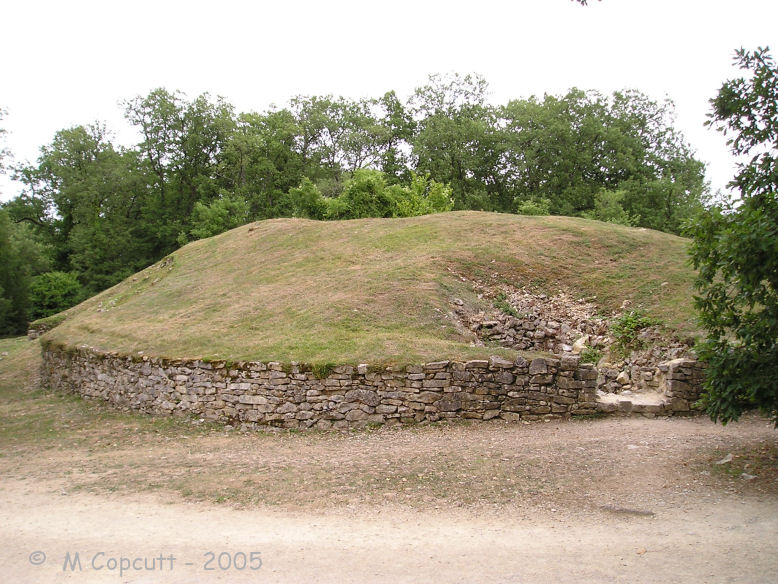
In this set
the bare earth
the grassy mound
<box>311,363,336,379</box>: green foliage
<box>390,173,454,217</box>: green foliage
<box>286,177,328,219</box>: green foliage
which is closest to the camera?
the bare earth

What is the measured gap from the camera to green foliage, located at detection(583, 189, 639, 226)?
29.8 metres

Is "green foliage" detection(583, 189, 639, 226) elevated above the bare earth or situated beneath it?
elevated above

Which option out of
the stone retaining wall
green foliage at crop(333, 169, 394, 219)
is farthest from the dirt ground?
green foliage at crop(333, 169, 394, 219)

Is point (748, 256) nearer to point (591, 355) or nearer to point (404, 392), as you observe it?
point (404, 392)

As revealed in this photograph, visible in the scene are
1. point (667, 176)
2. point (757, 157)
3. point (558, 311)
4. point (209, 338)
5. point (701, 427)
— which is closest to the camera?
point (757, 157)

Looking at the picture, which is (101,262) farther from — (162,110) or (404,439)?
(404,439)

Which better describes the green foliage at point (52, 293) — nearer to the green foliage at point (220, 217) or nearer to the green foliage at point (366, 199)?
the green foliage at point (220, 217)

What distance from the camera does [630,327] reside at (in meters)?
12.9

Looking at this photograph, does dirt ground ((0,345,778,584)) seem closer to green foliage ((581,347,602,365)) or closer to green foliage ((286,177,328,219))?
green foliage ((581,347,602,365))

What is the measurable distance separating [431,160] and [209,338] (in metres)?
31.4

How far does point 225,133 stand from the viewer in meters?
41.4

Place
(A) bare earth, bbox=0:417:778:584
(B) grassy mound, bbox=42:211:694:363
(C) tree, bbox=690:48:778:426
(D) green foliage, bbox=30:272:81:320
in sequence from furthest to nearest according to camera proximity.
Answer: (D) green foliage, bbox=30:272:81:320
(B) grassy mound, bbox=42:211:694:363
(C) tree, bbox=690:48:778:426
(A) bare earth, bbox=0:417:778:584

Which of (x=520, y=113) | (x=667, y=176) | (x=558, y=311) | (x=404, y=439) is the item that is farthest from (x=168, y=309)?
(x=667, y=176)

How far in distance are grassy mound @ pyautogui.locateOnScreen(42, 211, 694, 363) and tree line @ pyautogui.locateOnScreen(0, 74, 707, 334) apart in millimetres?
13715
